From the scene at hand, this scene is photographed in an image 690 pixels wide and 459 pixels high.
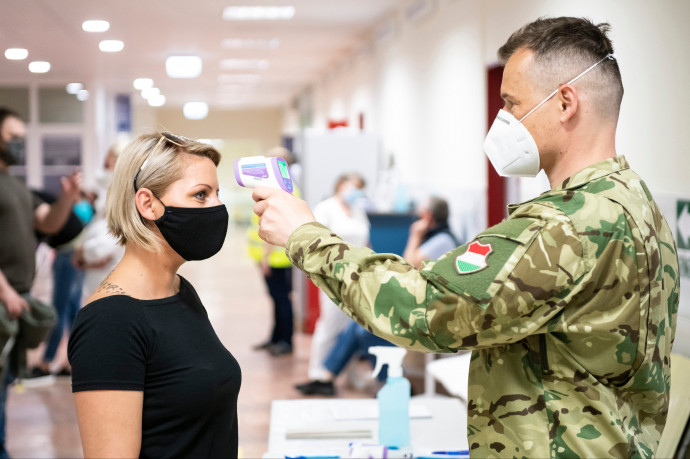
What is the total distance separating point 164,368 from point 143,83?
1232 millimetres

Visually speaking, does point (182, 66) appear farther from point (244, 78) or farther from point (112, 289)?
point (244, 78)

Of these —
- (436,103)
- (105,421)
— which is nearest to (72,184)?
(105,421)

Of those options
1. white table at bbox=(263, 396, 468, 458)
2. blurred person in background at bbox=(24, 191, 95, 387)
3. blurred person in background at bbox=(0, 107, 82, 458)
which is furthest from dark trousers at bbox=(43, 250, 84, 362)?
white table at bbox=(263, 396, 468, 458)

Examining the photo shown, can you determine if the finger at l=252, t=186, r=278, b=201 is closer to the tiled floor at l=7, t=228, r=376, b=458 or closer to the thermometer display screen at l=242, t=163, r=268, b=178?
the thermometer display screen at l=242, t=163, r=268, b=178

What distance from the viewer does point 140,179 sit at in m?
1.56

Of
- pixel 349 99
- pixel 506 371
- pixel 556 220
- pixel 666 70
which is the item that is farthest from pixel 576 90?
pixel 349 99

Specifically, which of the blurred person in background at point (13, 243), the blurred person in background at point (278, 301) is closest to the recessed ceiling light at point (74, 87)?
the blurred person in background at point (13, 243)

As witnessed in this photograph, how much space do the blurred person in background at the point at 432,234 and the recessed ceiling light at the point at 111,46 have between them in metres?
2.95

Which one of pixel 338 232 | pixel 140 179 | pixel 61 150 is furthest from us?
pixel 338 232

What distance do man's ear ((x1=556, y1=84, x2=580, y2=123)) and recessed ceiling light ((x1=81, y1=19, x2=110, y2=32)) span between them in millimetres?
1386

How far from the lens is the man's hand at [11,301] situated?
3.10m

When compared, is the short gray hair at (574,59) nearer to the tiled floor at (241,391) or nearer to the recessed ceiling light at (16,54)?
the tiled floor at (241,391)

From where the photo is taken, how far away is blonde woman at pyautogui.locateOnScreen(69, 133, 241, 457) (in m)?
1.36

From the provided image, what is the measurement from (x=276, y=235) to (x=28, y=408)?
145 inches
